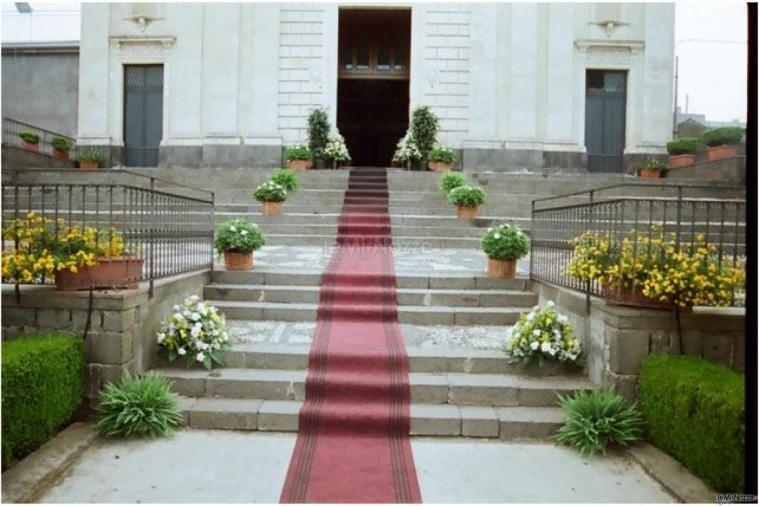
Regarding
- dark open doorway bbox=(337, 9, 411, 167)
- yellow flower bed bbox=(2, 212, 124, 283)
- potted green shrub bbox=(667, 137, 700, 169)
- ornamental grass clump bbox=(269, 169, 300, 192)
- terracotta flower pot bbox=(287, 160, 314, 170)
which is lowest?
yellow flower bed bbox=(2, 212, 124, 283)

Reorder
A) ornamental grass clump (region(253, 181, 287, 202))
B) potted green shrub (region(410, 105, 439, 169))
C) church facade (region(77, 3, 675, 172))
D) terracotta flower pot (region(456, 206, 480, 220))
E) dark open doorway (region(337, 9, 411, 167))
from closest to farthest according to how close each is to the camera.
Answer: ornamental grass clump (region(253, 181, 287, 202)) < terracotta flower pot (region(456, 206, 480, 220)) < potted green shrub (region(410, 105, 439, 169)) < church facade (region(77, 3, 675, 172)) < dark open doorway (region(337, 9, 411, 167))

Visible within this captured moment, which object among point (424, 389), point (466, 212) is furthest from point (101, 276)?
point (466, 212)

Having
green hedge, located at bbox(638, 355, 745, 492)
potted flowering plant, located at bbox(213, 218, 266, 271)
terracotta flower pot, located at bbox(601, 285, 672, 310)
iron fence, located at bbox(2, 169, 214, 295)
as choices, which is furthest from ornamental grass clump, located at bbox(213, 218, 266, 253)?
green hedge, located at bbox(638, 355, 745, 492)

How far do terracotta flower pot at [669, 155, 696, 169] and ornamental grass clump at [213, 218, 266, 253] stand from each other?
13.0 meters

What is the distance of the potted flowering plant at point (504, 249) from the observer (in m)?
7.52

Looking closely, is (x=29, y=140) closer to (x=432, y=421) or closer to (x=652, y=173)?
(x=432, y=421)

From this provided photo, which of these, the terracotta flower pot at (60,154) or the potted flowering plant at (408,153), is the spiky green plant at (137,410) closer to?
the potted flowering plant at (408,153)

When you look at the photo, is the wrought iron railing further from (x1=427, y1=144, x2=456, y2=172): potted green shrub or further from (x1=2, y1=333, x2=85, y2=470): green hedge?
(x1=2, y1=333, x2=85, y2=470): green hedge

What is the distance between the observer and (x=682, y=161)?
1684cm

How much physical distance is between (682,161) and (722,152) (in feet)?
5.22

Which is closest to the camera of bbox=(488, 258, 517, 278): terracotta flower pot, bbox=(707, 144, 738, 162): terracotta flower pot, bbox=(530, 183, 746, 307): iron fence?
bbox=(530, 183, 746, 307): iron fence

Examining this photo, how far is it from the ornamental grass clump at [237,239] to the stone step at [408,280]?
312 millimetres

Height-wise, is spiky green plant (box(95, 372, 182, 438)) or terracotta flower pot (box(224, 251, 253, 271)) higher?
terracotta flower pot (box(224, 251, 253, 271))

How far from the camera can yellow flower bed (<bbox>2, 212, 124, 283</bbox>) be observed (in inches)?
194
